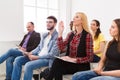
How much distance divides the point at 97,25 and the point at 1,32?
69.9 inches

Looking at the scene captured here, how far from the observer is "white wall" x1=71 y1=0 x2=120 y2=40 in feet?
13.9

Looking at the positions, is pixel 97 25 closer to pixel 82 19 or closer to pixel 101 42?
pixel 101 42

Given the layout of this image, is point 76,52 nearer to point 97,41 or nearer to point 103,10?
point 97,41

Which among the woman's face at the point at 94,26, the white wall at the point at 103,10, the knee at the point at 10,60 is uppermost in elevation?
the white wall at the point at 103,10

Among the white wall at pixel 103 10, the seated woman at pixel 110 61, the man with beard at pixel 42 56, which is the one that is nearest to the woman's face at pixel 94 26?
the white wall at pixel 103 10

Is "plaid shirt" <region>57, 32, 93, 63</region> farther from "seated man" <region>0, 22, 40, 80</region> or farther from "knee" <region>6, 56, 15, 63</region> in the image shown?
"knee" <region>6, 56, 15, 63</region>

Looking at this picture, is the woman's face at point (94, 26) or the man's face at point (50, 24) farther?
the woman's face at point (94, 26)

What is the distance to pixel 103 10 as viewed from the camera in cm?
450

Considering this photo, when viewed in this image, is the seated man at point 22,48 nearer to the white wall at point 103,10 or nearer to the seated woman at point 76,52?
the seated woman at point 76,52

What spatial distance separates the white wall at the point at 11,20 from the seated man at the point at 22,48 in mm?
319

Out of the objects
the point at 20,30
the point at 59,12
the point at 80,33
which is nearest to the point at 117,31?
the point at 80,33

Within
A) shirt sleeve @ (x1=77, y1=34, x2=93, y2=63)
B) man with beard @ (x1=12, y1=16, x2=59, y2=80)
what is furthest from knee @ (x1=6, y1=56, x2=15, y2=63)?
shirt sleeve @ (x1=77, y1=34, x2=93, y2=63)

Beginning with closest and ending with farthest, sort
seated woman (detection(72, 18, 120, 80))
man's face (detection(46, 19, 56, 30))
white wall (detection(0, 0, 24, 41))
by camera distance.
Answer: seated woman (detection(72, 18, 120, 80))
man's face (detection(46, 19, 56, 30))
white wall (detection(0, 0, 24, 41))

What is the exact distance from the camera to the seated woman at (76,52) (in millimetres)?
2957
